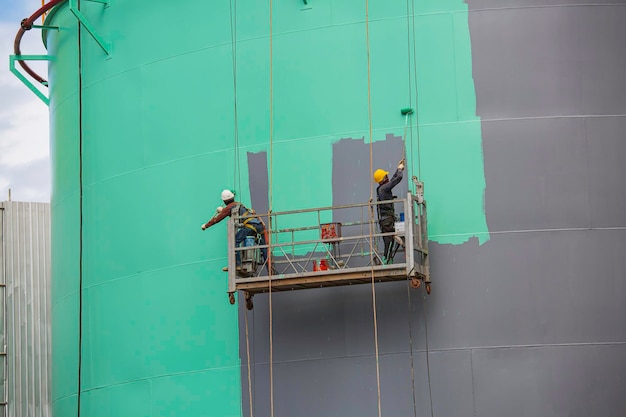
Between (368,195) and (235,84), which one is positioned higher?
(235,84)

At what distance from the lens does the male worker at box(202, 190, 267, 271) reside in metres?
17.6

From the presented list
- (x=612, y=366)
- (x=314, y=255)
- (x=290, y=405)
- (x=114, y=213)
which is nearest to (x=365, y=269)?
(x=314, y=255)

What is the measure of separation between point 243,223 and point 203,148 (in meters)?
2.12

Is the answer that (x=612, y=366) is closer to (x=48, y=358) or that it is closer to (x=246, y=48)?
(x=246, y=48)

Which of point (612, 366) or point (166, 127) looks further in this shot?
point (166, 127)

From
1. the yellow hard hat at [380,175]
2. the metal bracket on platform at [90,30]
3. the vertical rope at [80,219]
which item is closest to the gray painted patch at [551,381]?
the yellow hard hat at [380,175]

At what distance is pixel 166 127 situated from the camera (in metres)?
19.7

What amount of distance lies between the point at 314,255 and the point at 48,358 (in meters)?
13.0

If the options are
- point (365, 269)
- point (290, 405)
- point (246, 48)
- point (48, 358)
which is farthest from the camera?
point (48, 358)

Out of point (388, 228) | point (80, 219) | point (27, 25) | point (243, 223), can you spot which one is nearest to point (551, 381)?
point (388, 228)

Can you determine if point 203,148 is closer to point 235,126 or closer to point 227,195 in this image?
point 235,126

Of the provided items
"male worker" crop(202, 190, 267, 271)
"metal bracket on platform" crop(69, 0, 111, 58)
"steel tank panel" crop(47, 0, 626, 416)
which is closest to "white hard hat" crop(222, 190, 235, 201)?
"male worker" crop(202, 190, 267, 271)

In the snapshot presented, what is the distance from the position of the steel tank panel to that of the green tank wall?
0.12ft

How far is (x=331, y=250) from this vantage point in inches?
705
